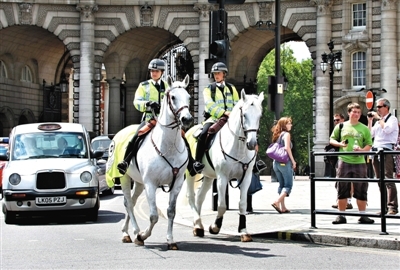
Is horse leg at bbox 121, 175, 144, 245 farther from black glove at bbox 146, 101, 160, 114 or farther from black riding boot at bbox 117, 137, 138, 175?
black glove at bbox 146, 101, 160, 114

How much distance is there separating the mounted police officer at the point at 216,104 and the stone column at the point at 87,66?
38.5m

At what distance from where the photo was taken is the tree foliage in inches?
3506

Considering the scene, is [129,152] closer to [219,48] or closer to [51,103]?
[219,48]

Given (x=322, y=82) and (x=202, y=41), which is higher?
(x=202, y=41)

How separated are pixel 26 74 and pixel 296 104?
3417cm

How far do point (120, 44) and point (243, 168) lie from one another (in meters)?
43.2

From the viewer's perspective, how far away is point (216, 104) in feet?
56.1

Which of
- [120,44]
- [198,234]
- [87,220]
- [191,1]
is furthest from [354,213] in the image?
[120,44]

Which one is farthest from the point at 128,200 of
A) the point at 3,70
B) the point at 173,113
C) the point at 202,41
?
the point at 3,70

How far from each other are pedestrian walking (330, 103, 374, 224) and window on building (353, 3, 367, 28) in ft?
107

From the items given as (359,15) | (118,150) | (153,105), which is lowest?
(118,150)

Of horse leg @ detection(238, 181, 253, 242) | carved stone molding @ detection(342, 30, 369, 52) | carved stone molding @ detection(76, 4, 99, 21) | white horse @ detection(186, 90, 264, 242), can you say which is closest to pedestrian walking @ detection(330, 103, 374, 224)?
white horse @ detection(186, 90, 264, 242)

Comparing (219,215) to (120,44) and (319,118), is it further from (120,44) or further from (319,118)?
(120,44)

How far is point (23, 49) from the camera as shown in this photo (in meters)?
60.7
